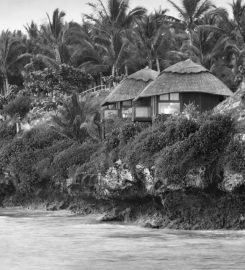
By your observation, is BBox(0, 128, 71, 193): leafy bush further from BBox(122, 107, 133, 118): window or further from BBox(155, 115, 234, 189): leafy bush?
BBox(155, 115, 234, 189): leafy bush

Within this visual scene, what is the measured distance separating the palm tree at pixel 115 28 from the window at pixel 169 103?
16.1 metres

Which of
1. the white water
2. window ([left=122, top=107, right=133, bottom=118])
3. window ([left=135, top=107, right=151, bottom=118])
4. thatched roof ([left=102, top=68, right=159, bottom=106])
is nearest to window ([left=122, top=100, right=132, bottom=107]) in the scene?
window ([left=122, top=107, right=133, bottom=118])

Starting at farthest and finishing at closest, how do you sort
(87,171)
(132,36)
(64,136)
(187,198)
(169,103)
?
(132,36), (64,136), (169,103), (87,171), (187,198)

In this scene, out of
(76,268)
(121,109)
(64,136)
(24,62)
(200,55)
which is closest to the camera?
(76,268)

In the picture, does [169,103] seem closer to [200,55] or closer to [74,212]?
[74,212]

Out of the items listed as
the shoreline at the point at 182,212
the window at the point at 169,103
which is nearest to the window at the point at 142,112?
the window at the point at 169,103

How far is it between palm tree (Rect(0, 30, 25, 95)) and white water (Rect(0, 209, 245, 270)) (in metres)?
35.3

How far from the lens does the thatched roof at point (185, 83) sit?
106 ft

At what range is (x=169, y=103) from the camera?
108 feet

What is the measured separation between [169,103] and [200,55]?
11.0m

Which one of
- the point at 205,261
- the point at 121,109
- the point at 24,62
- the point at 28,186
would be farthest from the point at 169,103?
the point at 24,62

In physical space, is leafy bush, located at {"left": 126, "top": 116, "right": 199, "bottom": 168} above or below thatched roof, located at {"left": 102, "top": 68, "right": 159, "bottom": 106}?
below

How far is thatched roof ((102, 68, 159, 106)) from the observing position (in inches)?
1455

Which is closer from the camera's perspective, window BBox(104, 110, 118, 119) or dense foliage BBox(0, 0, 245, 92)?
window BBox(104, 110, 118, 119)
